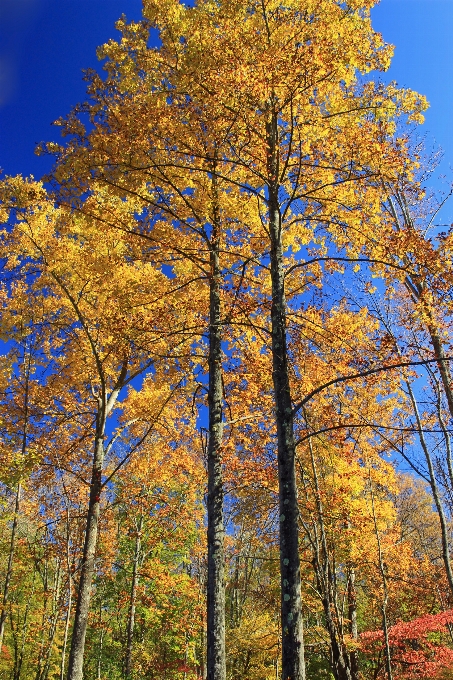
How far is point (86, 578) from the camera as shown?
7.80 metres

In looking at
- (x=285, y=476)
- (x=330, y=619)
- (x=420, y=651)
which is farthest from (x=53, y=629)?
(x=285, y=476)

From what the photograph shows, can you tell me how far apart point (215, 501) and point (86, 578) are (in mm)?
3682

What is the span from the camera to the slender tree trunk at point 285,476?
3.64m

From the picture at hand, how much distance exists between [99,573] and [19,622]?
4509 mm

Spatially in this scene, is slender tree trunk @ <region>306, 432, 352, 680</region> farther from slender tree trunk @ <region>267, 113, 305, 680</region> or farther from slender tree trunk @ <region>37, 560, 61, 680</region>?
slender tree trunk @ <region>37, 560, 61, 680</region>

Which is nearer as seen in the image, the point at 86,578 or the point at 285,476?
the point at 285,476

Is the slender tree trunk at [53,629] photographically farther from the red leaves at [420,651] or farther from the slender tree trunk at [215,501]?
the slender tree trunk at [215,501]

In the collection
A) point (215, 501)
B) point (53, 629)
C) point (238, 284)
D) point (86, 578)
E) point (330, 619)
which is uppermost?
point (238, 284)

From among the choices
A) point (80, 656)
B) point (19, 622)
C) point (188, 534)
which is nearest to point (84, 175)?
point (80, 656)

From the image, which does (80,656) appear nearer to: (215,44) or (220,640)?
(220,640)

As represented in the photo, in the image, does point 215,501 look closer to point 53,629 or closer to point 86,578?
point 86,578

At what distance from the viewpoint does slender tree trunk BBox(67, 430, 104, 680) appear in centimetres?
720

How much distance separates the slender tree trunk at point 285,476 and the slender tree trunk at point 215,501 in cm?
83

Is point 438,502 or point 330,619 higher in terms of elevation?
point 438,502
